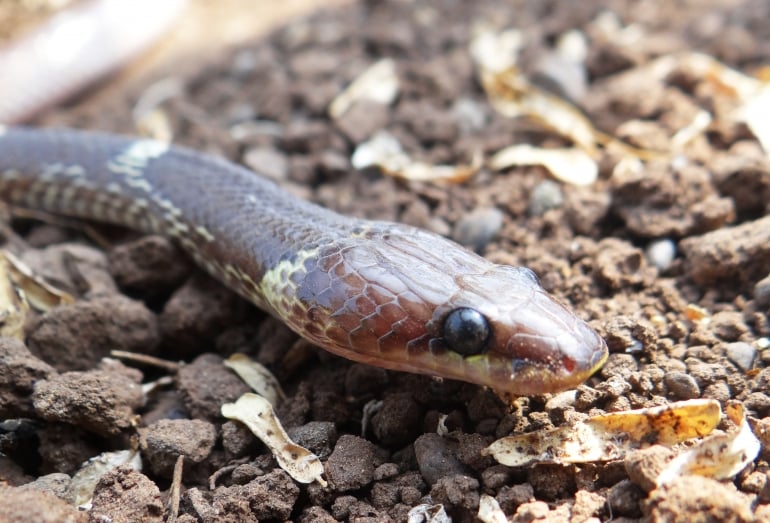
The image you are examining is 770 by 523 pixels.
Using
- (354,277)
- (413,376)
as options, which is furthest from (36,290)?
(413,376)

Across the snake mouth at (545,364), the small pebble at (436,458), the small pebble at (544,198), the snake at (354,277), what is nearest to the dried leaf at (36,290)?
the snake at (354,277)

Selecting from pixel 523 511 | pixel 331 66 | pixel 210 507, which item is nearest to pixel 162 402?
pixel 210 507

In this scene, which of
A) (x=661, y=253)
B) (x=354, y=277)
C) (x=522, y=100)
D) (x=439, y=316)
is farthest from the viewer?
(x=522, y=100)

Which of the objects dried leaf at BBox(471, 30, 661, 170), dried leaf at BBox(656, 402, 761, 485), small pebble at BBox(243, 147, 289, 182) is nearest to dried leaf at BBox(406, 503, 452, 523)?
dried leaf at BBox(656, 402, 761, 485)

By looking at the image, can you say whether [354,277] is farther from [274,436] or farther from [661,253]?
[661,253]

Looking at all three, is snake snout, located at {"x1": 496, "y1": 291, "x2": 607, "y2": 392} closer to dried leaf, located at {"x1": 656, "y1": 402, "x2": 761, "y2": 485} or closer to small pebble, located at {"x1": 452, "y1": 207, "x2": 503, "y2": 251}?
dried leaf, located at {"x1": 656, "y1": 402, "x2": 761, "y2": 485}

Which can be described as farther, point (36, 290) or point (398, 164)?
point (398, 164)
